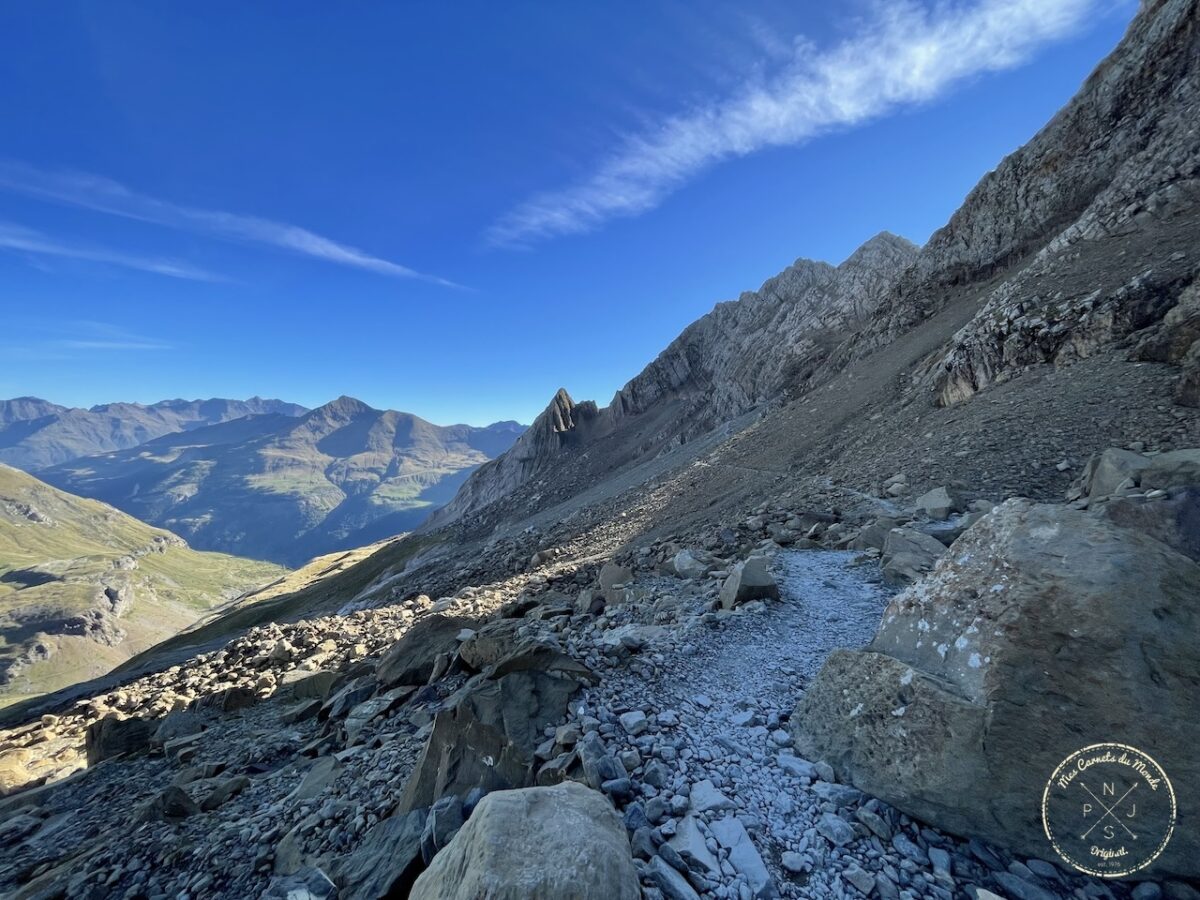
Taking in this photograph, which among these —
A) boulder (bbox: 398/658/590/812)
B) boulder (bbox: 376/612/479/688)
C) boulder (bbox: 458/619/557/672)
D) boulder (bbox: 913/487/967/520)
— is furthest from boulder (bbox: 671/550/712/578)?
boulder (bbox: 398/658/590/812)

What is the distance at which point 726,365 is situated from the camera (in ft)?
289

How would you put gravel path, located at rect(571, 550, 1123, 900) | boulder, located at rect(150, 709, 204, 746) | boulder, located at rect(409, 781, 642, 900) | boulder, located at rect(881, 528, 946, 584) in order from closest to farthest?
boulder, located at rect(409, 781, 642, 900), gravel path, located at rect(571, 550, 1123, 900), boulder, located at rect(881, 528, 946, 584), boulder, located at rect(150, 709, 204, 746)

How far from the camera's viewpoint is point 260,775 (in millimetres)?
10586

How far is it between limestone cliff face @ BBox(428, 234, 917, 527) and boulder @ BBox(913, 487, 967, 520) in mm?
50206

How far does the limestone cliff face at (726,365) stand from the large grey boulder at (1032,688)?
201 feet

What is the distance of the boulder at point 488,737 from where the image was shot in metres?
6.65

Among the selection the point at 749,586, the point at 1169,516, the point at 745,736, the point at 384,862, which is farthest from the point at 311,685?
the point at 1169,516

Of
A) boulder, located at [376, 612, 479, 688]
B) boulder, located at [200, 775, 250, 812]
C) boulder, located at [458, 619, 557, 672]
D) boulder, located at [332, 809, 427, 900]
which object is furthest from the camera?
boulder, located at [376, 612, 479, 688]

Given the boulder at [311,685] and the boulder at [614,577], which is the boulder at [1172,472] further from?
the boulder at [311,685]

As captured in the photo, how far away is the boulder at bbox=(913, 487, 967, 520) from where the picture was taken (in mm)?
14992

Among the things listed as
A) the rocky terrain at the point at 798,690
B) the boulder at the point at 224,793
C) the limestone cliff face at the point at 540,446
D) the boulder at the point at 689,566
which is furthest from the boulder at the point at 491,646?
the limestone cliff face at the point at 540,446

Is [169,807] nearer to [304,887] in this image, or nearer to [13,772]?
[304,887]

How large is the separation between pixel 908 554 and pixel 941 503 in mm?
4041

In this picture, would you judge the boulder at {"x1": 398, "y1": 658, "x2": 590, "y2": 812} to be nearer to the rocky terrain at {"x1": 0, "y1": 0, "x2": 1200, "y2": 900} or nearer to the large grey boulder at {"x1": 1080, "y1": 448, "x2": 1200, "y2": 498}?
the rocky terrain at {"x1": 0, "y1": 0, "x2": 1200, "y2": 900}
